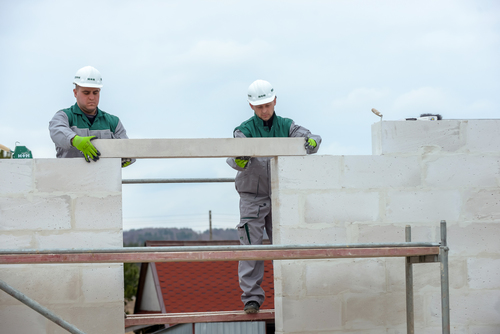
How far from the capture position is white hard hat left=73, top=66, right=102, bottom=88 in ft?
16.4

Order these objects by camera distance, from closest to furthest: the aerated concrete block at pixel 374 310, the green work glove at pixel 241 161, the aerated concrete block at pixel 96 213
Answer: the aerated concrete block at pixel 96 213
the aerated concrete block at pixel 374 310
the green work glove at pixel 241 161

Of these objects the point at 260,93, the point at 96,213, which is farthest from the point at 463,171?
the point at 96,213

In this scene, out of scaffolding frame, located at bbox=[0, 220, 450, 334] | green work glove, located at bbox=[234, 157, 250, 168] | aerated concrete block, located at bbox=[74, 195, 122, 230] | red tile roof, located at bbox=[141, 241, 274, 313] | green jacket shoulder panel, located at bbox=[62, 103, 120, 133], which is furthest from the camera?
red tile roof, located at bbox=[141, 241, 274, 313]

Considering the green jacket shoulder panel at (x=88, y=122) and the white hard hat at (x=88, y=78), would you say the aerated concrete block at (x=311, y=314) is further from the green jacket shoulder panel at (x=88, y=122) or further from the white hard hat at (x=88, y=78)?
the white hard hat at (x=88, y=78)

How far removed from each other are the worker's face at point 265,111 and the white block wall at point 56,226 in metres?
1.40

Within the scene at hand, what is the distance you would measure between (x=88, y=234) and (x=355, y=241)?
2.13 m

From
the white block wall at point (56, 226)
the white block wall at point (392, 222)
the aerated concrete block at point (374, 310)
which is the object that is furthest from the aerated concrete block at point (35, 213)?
the aerated concrete block at point (374, 310)

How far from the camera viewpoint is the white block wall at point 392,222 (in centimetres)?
462

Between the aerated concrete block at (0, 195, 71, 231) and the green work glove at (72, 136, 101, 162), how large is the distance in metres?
0.38

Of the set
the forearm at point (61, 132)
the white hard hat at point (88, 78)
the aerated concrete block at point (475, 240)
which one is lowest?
the aerated concrete block at point (475, 240)

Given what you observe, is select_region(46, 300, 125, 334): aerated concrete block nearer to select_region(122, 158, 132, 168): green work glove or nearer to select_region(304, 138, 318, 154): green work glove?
select_region(122, 158, 132, 168): green work glove

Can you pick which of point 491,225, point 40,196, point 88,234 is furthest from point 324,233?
point 40,196

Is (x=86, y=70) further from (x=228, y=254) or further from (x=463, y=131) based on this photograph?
(x=463, y=131)

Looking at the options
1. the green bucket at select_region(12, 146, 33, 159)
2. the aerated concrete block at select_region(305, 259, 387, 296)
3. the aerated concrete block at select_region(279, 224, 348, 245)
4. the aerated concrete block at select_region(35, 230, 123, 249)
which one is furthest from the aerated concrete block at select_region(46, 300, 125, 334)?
the aerated concrete block at select_region(305, 259, 387, 296)
